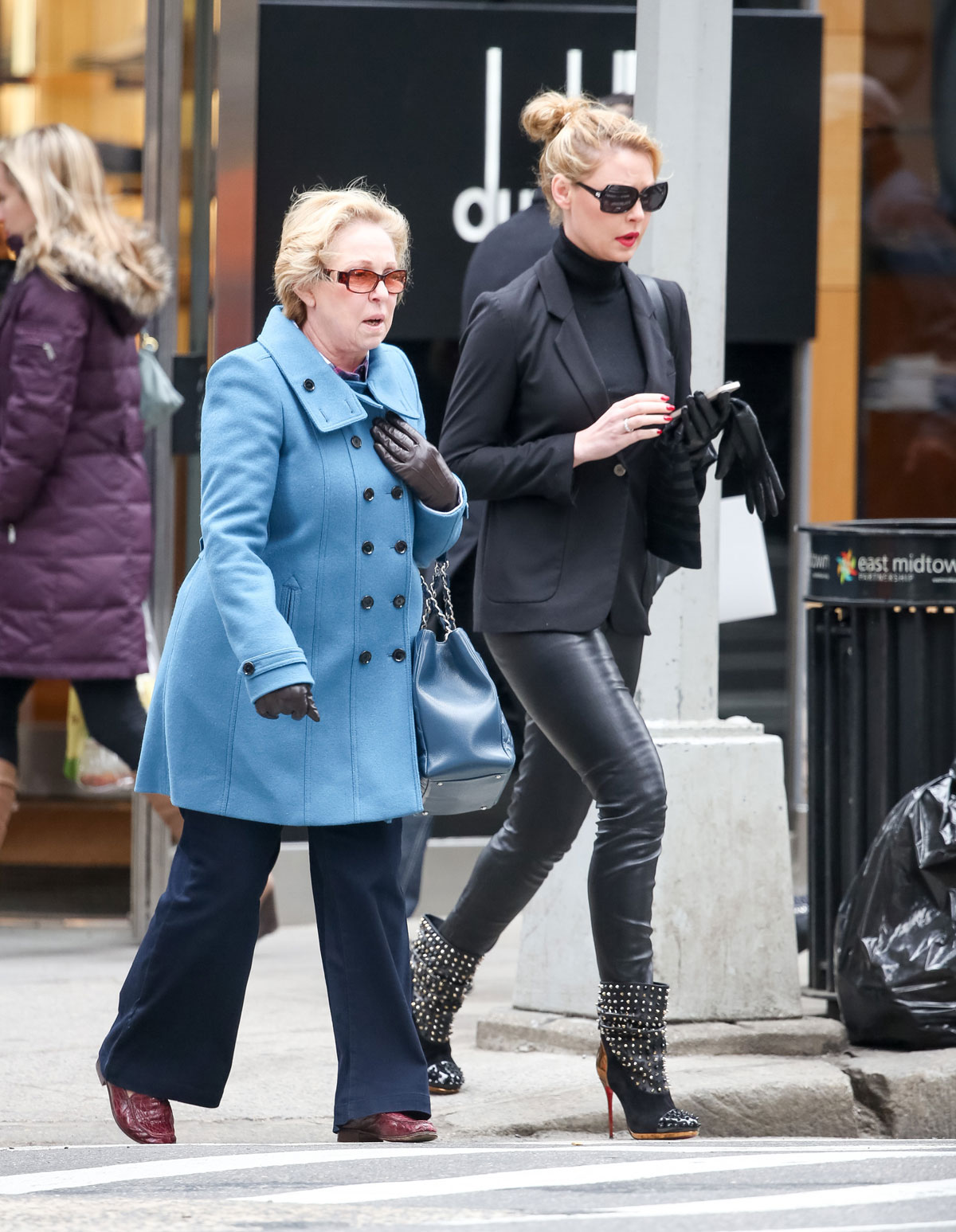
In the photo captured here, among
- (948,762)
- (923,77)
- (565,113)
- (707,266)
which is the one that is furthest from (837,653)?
(923,77)

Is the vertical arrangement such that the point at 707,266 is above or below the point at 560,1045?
above

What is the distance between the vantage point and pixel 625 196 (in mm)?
4559

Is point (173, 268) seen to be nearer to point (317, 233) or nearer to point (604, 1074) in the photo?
point (317, 233)

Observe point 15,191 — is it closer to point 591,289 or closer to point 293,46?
point 293,46

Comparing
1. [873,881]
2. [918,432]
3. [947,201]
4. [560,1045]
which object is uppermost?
[947,201]

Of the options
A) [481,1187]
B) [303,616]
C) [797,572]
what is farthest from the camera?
[797,572]

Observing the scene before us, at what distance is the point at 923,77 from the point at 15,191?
338 centimetres

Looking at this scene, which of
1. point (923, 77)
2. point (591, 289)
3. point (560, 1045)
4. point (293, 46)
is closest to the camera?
point (591, 289)

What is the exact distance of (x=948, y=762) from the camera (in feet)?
17.8

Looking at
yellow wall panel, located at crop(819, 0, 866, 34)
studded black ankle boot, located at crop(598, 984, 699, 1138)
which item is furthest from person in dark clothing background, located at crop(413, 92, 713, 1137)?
yellow wall panel, located at crop(819, 0, 866, 34)

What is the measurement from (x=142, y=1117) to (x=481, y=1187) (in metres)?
0.81

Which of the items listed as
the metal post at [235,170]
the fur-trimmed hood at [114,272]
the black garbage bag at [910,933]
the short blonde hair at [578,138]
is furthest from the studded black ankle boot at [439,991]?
the metal post at [235,170]

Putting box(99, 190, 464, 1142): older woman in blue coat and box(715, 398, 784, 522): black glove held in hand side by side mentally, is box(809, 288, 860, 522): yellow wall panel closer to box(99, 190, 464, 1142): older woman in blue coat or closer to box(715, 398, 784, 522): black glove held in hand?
box(715, 398, 784, 522): black glove held in hand

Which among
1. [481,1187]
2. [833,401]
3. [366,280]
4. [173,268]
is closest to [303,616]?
[366,280]
